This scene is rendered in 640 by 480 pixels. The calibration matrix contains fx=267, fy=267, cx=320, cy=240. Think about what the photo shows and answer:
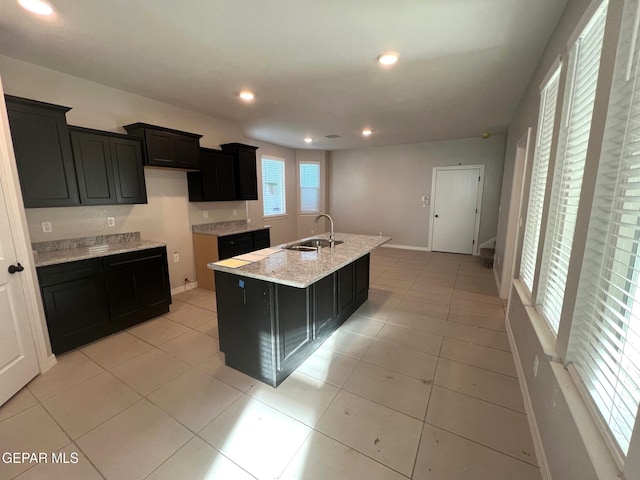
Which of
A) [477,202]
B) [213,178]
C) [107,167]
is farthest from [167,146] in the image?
[477,202]

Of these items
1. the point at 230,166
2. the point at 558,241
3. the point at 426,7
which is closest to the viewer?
the point at 558,241

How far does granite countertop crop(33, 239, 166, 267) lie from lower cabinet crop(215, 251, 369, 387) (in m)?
1.31

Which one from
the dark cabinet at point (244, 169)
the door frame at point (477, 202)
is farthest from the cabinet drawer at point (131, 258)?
the door frame at point (477, 202)

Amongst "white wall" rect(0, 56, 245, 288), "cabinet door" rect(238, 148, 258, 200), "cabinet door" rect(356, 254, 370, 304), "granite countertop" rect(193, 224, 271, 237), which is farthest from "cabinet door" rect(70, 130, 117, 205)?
"cabinet door" rect(356, 254, 370, 304)

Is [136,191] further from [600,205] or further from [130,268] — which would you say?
[600,205]

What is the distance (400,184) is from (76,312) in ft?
20.6

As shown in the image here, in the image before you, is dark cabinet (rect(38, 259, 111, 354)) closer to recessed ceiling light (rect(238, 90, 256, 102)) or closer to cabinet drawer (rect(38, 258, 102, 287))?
cabinet drawer (rect(38, 258, 102, 287))

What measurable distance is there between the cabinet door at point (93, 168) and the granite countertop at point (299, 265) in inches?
68.2

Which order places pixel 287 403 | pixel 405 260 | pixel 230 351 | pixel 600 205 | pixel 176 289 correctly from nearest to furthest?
pixel 600 205, pixel 287 403, pixel 230 351, pixel 176 289, pixel 405 260

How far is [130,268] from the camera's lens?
2787mm

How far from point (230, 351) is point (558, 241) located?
2.46 metres

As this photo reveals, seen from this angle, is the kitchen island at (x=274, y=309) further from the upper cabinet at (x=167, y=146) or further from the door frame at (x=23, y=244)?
the upper cabinet at (x=167, y=146)

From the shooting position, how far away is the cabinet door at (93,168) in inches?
103

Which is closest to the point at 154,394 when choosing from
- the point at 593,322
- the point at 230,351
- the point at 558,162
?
the point at 230,351
